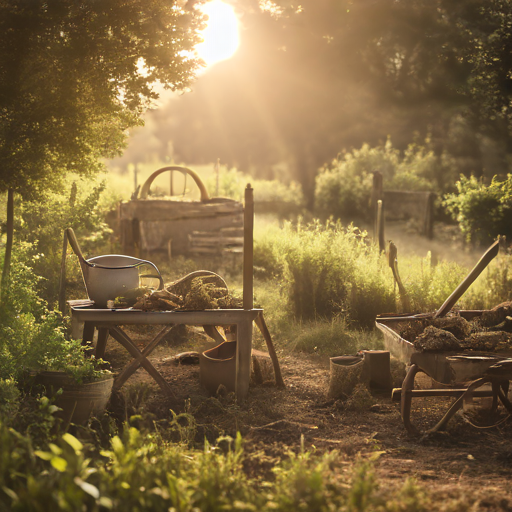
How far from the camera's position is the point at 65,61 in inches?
279

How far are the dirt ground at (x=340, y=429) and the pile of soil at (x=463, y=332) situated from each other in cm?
73

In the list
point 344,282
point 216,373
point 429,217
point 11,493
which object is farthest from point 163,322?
point 429,217

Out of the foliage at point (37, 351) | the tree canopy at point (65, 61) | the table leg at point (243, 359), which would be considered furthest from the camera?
the tree canopy at point (65, 61)

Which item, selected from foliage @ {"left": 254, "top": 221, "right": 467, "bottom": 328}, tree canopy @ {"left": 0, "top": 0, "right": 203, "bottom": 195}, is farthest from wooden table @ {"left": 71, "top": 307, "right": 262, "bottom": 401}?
foliage @ {"left": 254, "top": 221, "right": 467, "bottom": 328}

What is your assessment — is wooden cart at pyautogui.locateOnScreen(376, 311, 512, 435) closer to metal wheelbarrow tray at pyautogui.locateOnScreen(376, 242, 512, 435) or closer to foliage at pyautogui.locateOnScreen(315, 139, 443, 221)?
metal wheelbarrow tray at pyautogui.locateOnScreen(376, 242, 512, 435)

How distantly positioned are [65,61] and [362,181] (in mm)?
14565

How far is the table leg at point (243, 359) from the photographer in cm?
568

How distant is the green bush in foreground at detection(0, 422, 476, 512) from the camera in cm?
285

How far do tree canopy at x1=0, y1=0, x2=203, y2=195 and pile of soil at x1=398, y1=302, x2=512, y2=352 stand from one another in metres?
4.43

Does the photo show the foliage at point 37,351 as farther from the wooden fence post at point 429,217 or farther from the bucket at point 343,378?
the wooden fence post at point 429,217

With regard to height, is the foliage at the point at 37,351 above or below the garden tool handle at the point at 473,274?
below

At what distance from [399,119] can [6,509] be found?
24.3 meters

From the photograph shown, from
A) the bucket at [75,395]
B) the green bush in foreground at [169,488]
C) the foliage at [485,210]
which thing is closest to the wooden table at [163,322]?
the bucket at [75,395]

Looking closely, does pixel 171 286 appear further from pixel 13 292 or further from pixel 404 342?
pixel 404 342
